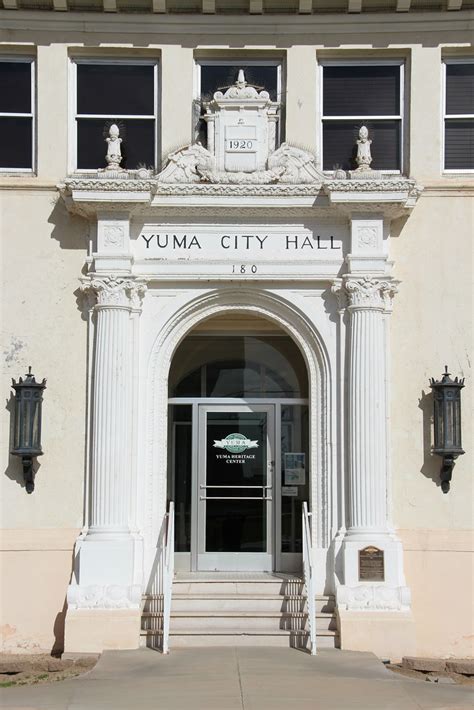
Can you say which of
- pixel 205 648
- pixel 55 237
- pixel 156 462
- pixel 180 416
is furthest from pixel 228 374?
pixel 205 648

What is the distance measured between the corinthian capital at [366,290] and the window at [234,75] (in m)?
2.62

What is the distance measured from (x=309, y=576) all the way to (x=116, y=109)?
20.4 feet

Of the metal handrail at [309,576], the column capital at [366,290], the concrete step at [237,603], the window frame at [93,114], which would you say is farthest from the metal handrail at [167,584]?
the window frame at [93,114]

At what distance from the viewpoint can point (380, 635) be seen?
12469 mm

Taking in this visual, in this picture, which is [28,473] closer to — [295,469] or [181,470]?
[181,470]

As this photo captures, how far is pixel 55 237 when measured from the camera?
13.7m

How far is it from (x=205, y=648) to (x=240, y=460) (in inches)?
111

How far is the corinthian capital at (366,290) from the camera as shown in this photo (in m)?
13.3

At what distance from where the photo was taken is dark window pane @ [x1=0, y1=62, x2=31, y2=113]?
1408 centimetres

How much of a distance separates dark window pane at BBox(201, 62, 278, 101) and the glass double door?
13.3ft

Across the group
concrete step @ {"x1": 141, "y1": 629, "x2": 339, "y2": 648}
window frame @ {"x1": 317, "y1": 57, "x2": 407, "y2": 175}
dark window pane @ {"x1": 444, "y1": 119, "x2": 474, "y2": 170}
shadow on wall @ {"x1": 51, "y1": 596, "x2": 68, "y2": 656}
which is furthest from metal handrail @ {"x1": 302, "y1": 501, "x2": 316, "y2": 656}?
dark window pane @ {"x1": 444, "y1": 119, "x2": 474, "y2": 170}

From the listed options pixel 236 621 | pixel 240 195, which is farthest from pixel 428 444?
pixel 240 195

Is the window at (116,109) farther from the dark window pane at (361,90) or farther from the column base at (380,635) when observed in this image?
the column base at (380,635)

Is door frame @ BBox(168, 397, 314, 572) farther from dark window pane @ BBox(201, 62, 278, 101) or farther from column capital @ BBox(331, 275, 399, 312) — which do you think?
dark window pane @ BBox(201, 62, 278, 101)
